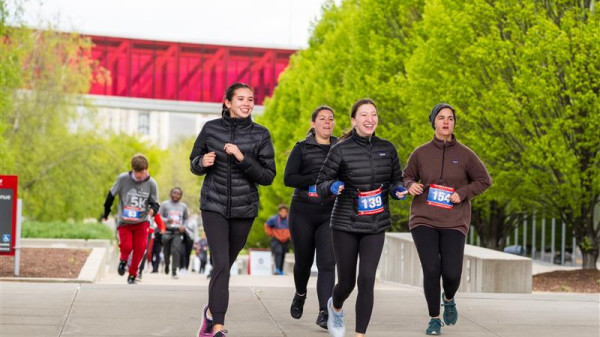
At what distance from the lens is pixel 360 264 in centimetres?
901

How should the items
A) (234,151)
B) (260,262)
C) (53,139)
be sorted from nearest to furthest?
(234,151) → (260,262) → (53,139)

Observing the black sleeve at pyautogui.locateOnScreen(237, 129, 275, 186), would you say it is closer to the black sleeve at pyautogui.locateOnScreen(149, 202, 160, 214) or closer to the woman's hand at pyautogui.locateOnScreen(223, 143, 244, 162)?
the woman's hand at pyautogui.locateOnScreen(223, 143, 244, 162)

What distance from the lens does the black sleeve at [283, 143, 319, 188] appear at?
1022 centimetres

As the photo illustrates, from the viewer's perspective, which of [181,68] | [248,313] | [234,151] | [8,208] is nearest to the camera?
[234,151]

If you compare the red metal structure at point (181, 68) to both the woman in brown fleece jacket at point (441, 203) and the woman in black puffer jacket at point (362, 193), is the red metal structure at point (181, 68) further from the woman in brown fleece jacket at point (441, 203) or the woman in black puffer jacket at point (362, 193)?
the woman in black puffer jacket at point (362, 193)

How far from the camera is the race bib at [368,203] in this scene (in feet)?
29.3

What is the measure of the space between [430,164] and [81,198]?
29363 mm

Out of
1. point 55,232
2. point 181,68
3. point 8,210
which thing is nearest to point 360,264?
point 8,210

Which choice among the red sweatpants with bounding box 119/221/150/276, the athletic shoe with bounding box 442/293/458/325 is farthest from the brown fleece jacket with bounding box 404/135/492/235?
the red sweatpants with bounding box 119/221/150/276

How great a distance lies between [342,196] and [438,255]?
141cm

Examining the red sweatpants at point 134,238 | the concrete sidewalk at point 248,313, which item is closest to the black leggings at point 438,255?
the concrete sidewalk at point 248,313

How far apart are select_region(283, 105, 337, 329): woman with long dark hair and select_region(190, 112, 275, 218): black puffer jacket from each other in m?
1.36

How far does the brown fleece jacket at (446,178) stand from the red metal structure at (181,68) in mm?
65241

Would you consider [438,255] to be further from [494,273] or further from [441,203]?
[494,273]
